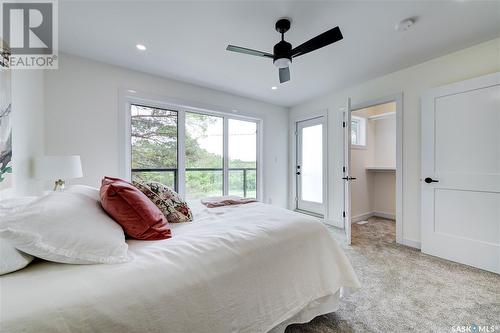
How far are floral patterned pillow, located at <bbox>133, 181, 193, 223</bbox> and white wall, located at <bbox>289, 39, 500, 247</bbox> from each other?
2940 millimetres

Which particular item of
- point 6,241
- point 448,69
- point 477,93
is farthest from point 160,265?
point 448,69

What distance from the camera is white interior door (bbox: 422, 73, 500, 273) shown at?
2.11 meters

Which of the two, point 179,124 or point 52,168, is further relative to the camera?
point 179,124

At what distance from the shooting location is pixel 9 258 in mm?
713

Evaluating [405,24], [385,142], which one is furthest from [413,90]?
[385,142]

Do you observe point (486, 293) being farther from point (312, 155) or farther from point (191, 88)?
point (191, 88)

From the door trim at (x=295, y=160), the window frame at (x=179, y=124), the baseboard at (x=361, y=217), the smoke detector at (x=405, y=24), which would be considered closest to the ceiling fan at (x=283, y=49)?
the smoke detector at (x=405, y=24)

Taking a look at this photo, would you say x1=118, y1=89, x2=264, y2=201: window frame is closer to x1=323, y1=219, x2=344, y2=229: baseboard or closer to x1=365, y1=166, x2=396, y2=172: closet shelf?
x1=323, y1=219, x2=344, y2=229: baseboard

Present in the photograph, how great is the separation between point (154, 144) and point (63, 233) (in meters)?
2.57

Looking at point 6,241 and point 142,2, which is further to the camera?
point 142,2

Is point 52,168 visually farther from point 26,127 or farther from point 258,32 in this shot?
point 258,32

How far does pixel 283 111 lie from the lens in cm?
471

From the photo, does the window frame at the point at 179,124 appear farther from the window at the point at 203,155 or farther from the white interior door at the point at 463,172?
the white interior door at the point at 463,172

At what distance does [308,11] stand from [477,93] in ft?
6.82
